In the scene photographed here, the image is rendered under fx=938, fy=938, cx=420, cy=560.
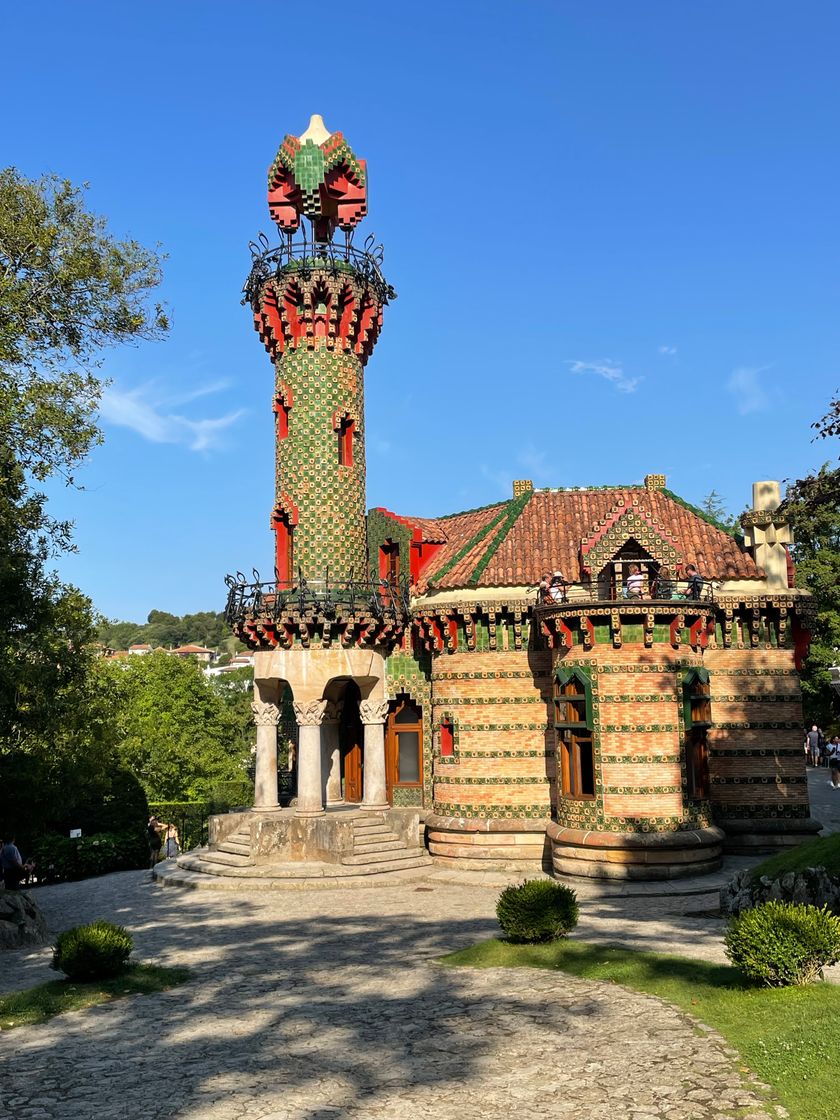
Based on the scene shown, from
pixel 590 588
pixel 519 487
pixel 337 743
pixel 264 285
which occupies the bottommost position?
pixel 337 743

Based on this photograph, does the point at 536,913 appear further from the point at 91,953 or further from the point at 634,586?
the point at 634,586

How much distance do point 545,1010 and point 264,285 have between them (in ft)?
70.5

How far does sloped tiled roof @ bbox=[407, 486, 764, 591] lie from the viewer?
82.9ft

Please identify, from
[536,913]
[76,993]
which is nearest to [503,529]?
[536,913]

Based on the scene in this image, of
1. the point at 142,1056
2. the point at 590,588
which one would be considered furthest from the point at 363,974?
the point at 590,588

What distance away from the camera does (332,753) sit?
2852cm

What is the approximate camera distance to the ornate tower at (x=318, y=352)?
26344 millimetres

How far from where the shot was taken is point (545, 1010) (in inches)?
460

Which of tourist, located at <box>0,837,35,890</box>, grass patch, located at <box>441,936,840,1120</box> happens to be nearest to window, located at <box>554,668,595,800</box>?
grass patch, located at <box>441,936,840,1120</box>

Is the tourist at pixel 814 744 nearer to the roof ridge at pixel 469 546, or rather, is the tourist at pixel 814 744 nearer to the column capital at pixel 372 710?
the roof ridge at pixel 469 546

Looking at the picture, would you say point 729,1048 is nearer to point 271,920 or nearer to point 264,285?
point 271,920

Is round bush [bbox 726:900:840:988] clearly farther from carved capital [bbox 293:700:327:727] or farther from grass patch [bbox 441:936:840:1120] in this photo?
carved capital [bbox 293:700:327:727]

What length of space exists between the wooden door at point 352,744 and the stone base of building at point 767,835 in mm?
10657

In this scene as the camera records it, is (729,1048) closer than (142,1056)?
Yes
